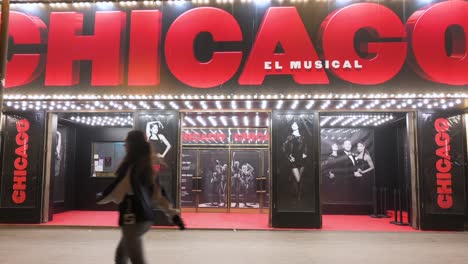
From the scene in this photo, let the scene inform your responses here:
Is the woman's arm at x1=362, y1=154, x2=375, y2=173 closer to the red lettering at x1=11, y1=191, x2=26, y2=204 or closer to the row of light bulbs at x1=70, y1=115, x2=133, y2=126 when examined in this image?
the row of light bulbs at x1=70, y1=115, x2=133, y2=126

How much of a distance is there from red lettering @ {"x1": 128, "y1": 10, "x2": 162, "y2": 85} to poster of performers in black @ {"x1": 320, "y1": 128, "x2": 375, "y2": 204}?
5.97 m

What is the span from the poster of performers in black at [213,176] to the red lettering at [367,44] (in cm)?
540

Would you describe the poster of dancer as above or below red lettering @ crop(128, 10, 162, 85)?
below

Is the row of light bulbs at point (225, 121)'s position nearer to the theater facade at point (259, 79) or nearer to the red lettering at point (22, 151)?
the theater facade at point (259, 79)

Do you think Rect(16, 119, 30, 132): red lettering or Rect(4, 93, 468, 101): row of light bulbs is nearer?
Rect(4, 93, 468, 101): row of light bulbs

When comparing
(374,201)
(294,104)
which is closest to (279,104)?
(294,104)

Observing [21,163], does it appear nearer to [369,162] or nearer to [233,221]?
[233,221]

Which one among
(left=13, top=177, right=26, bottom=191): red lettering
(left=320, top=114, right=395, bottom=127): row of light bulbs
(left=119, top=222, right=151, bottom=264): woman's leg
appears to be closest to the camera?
(left=119, top=222, right=151, bottom=264): woman's leg

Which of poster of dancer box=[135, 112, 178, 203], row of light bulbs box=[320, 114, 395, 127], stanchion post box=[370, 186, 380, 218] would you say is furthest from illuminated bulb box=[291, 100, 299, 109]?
stanchion post box=[370, 186, 380, 218]

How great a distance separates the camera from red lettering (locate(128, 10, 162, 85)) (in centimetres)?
944

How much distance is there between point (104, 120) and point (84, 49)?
364 centimetres

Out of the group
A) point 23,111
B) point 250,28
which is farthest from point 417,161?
point 23,111

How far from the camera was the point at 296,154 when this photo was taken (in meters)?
9.50

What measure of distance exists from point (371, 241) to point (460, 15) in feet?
18.4
